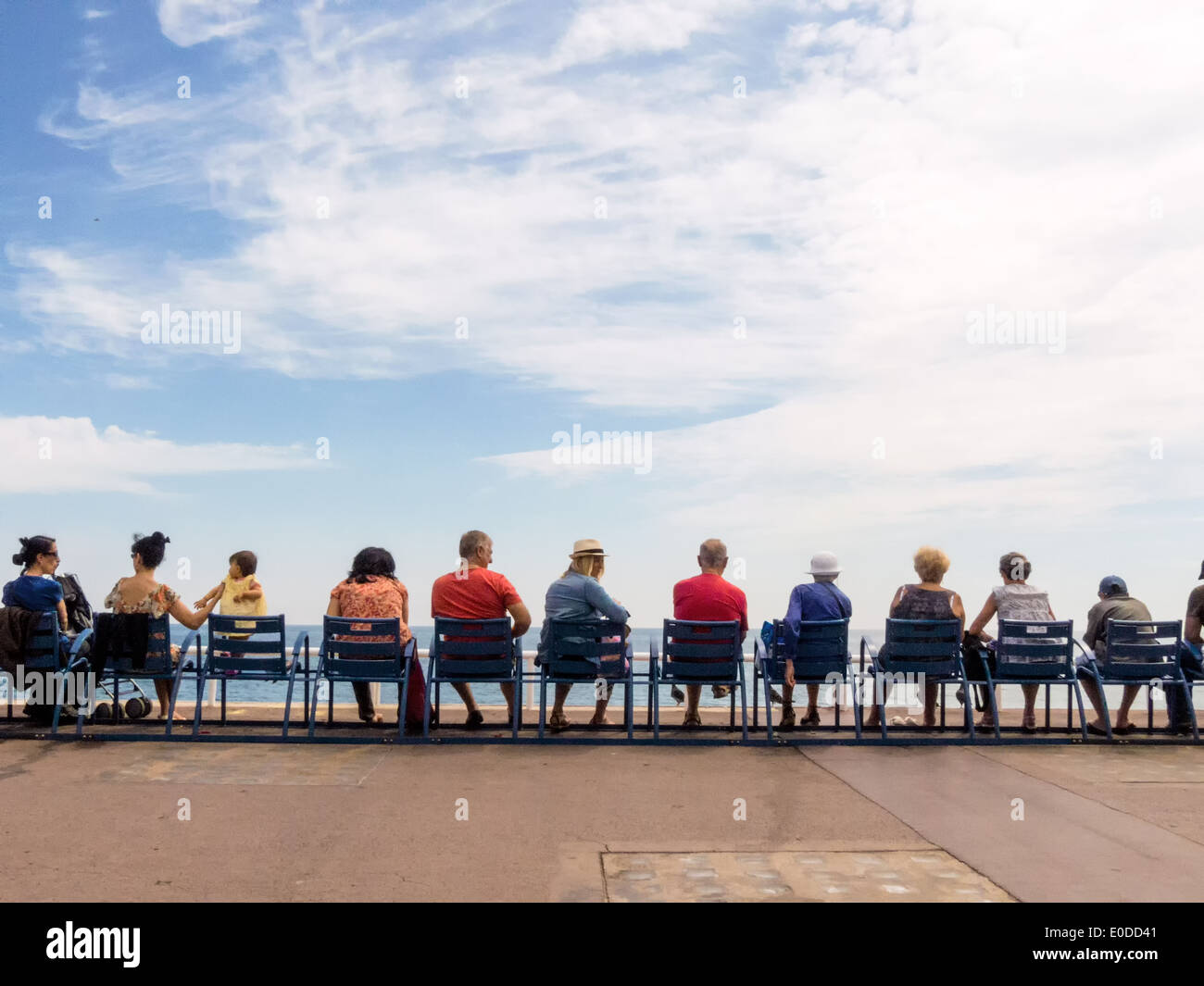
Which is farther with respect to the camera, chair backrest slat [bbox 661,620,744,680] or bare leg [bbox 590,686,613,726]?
bare leg [bbox 590,686,613,726]

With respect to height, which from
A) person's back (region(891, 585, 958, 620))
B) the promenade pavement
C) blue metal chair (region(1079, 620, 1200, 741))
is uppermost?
person's back (region(891, 585, 958, 620))

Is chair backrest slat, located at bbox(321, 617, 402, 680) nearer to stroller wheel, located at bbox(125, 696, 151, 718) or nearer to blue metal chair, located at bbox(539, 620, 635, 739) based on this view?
blue metal chair, located at bbox(539, 620, 635, 739)

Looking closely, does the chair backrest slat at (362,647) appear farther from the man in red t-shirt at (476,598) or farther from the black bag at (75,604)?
the black bag at (75,604)

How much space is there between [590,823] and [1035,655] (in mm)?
5098

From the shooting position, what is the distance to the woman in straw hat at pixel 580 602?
9.75 metres

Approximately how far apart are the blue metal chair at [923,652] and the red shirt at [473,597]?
9.86 ft

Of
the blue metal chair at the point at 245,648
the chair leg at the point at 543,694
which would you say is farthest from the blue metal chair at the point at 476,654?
the blue metal chair at the point at 245,648

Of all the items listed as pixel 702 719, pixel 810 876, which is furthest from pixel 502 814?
pixel 702 719

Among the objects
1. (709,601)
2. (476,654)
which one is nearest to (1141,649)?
(709,601)

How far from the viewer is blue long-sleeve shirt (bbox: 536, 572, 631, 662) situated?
9742 mm

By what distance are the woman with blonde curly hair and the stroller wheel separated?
250 inches

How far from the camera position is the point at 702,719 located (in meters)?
11.1

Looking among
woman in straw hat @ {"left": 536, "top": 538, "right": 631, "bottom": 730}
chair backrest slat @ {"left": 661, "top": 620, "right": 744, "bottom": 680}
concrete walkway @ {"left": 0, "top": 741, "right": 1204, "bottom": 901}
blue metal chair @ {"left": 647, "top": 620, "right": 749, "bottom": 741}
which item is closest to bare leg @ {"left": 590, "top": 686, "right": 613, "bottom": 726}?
woman in straw hat @ {"left": 536, "top": 538, "right": 631, "bottom": 730}
